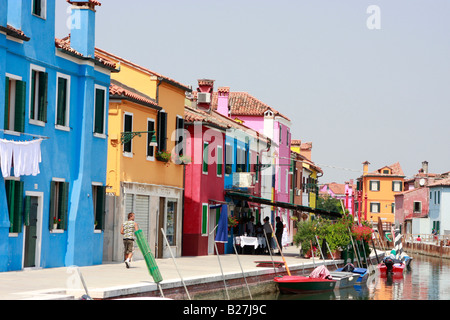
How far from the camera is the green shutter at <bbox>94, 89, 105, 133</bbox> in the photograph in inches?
1008

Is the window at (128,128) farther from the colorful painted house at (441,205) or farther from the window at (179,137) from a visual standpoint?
the colorful painted house at (441,205)

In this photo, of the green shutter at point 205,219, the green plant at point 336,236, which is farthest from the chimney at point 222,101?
the green plant at point 336,236

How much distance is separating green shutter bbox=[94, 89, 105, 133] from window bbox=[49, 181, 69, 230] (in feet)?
8.14

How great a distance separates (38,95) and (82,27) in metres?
3.60

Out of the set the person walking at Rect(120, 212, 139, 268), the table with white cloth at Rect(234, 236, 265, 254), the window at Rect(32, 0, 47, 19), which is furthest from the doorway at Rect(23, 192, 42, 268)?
the table with white cloth at Rect(234, 236, 265, 254)

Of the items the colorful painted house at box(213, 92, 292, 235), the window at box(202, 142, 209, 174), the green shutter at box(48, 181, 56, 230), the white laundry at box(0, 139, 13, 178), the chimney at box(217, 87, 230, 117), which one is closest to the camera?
the white laundry at box(0, 139, 13, 178)

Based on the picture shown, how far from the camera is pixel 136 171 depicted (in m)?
28.8

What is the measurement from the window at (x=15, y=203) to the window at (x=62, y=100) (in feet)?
9.65

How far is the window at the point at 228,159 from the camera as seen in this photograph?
39.4 metres

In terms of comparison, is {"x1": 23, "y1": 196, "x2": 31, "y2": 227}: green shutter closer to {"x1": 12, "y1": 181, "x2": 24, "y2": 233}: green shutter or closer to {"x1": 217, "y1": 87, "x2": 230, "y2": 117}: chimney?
{"x1": 12, "y1": 181, "x2": 24, "y2": 233}: green shutter

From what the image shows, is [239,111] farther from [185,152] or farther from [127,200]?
[127,200]

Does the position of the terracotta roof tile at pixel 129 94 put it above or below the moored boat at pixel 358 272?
above
